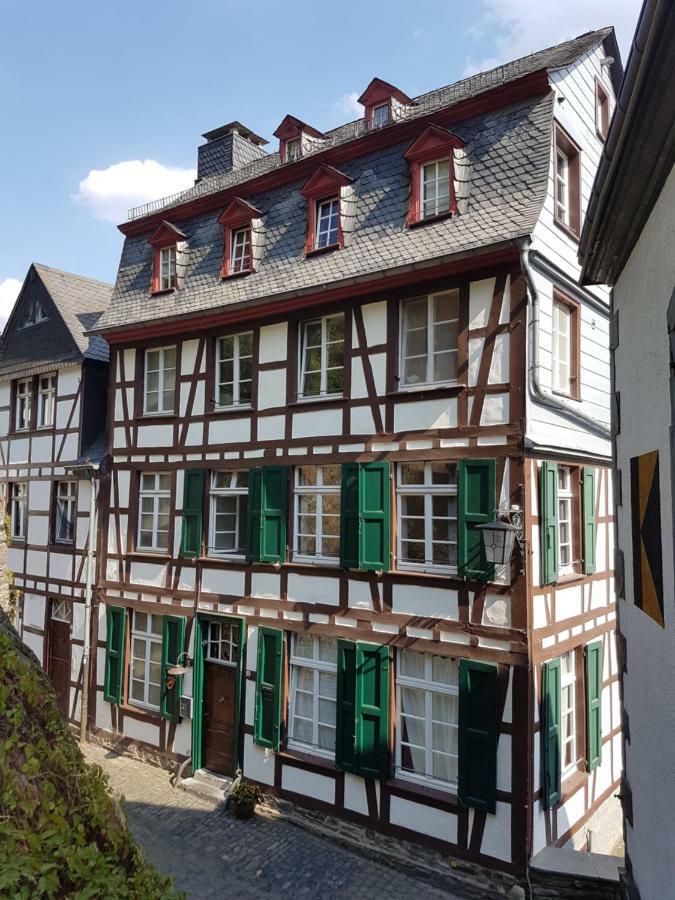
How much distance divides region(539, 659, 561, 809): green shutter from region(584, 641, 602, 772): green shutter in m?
1.07

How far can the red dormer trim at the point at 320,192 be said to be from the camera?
10305 millimetres

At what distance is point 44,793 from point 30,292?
15548mm

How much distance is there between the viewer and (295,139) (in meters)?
12.4

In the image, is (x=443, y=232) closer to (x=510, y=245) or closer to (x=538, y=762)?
(x=510, y=245)

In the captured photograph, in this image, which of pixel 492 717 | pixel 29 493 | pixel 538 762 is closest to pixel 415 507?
pixel 492 717

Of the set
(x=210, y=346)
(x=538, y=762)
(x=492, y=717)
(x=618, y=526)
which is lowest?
(x=538, y=762)

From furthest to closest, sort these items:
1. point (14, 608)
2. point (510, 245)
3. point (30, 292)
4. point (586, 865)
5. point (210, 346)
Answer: point (30, 292), point (14, 608), point (210, 346), point (510, 245), point (586, 865)

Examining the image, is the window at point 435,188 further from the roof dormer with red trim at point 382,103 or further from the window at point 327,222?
the roof dormer with red trim at point 382,103

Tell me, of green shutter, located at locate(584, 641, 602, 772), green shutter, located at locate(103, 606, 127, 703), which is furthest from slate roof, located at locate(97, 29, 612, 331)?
green shutter, located at locate(584, 641, 602, 772)

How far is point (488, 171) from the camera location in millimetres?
9094

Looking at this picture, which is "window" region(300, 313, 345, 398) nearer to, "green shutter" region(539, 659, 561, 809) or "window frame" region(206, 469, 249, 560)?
"window frame" region(206, 469, 249, 560)

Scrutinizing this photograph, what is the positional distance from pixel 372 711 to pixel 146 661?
491 centimetres

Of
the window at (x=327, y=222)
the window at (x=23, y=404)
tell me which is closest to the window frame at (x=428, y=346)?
the window at (x=327, y=222)

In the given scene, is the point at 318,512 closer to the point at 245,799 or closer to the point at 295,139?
the point at 245,799
